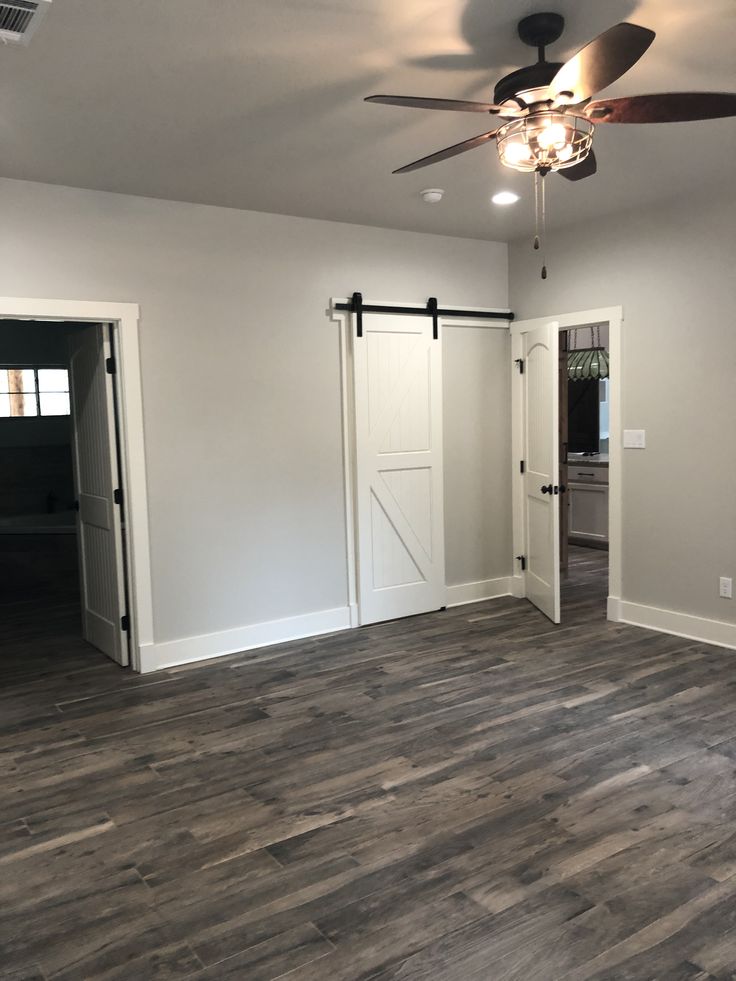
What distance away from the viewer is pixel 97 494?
4.88m

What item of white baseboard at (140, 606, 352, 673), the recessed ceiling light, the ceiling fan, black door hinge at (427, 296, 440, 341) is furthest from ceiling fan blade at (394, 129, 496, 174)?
white baseboard at (140, 606, 352, 673)

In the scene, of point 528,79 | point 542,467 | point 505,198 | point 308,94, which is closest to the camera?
point 528,79

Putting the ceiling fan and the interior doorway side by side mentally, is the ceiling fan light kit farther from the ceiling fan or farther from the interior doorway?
the interior doorway

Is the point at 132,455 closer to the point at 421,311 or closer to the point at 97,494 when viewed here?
the point at 97,494

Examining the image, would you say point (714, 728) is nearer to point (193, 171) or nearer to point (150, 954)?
point (150, 954)

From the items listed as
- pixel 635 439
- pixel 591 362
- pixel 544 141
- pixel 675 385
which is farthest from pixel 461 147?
pixel 591 362

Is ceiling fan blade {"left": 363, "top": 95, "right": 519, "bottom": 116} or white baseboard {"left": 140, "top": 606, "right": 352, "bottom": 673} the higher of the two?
ceiling fan blade {"left": 363, "top": 95, "right": 519, "bottom": 116}

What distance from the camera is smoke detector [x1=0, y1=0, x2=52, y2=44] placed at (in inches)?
92.6

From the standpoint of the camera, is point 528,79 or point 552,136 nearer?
point 552,136

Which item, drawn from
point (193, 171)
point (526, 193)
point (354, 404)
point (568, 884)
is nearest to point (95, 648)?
point (354, 404)

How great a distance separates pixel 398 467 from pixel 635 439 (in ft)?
5.30

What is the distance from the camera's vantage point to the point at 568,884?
246 cm

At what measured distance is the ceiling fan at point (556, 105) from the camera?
7.66 ft

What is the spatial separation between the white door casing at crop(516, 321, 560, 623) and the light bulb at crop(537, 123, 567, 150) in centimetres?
271
